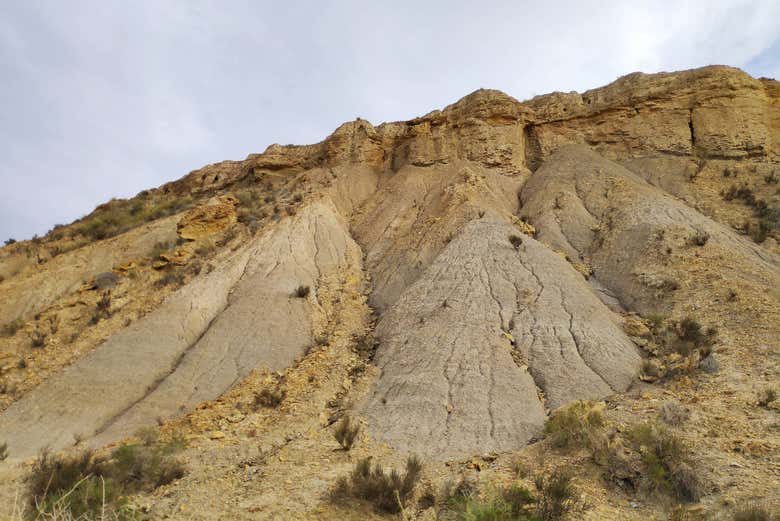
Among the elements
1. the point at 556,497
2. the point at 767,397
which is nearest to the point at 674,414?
the point at 767,397

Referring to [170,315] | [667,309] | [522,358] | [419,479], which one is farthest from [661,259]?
[170,315]

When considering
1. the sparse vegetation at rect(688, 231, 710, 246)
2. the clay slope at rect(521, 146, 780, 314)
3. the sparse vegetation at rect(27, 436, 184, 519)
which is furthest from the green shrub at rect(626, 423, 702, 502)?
the sparse vegetation at rect(688, 231, 710, 246)

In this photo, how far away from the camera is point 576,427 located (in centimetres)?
833

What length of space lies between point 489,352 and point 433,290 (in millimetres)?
3302

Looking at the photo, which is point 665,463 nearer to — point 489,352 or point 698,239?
point 489,352

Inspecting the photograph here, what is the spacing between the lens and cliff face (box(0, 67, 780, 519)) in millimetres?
10242

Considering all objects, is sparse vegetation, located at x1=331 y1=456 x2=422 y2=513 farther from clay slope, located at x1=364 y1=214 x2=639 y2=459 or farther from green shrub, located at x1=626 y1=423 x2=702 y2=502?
green shrub, located at x1=626 y1=423 x2=702 y2=502

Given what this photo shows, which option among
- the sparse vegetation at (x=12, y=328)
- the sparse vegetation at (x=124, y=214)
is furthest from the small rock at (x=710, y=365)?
the sparse vegetation at (x=124, y=214)

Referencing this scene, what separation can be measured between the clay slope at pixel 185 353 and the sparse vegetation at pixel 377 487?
5.97 m

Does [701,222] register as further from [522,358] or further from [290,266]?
[290,266]

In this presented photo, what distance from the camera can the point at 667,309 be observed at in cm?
1323

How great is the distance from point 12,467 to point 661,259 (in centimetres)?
1725

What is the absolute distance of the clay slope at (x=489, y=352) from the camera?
32.1 ft

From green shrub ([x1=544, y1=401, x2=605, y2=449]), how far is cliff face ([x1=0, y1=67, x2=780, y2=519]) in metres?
0.62
